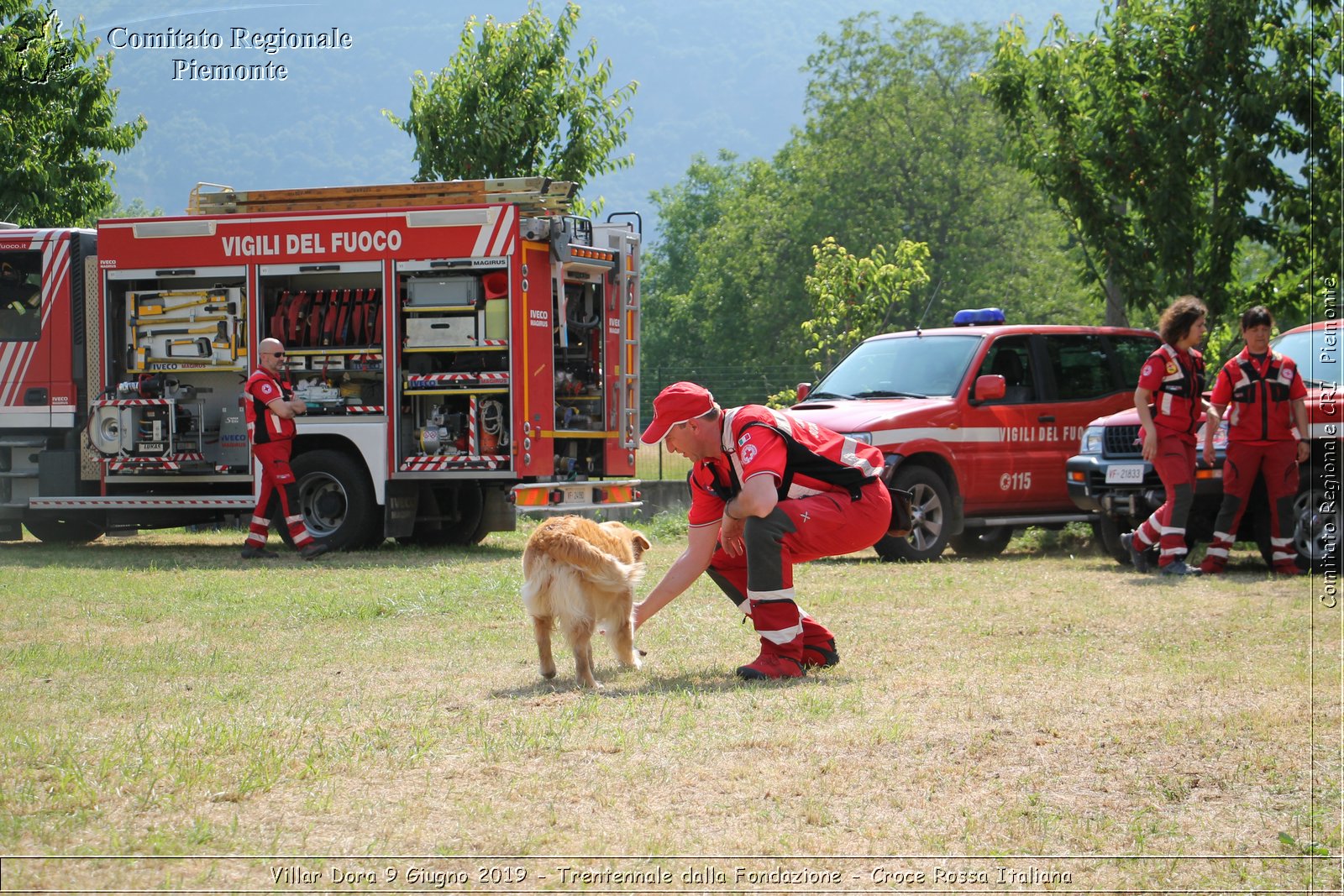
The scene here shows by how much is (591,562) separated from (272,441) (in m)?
7.30

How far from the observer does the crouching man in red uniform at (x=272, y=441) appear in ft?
40.5

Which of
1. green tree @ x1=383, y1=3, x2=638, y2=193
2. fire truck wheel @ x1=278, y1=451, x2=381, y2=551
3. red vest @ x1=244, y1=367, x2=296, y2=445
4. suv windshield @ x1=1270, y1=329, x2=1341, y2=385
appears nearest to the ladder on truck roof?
red vest @ x1=244, y1=367, x2=296, y2=445

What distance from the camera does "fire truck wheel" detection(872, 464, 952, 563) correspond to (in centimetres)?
1198

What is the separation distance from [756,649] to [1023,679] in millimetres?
1448

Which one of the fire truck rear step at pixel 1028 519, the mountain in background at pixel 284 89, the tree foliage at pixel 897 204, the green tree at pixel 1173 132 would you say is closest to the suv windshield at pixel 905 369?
the fire truck rear step at pixel 1028 519

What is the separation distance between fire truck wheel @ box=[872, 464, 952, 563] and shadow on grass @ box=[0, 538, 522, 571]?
352cm

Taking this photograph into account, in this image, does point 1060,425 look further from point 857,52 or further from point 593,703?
point 857,52

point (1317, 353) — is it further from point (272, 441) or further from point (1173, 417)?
point (272, 441)

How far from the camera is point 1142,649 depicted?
7.12m

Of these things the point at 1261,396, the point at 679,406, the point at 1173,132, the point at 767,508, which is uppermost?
the point at 1173,132

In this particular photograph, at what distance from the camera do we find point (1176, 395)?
416 inches

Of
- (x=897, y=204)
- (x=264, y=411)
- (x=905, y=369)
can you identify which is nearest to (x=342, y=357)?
(x=264, y=411)

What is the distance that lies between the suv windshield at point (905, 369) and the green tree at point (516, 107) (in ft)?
21.9

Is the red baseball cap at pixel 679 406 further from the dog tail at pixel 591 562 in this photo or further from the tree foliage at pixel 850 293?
the tree foliage at pixel 850 293
